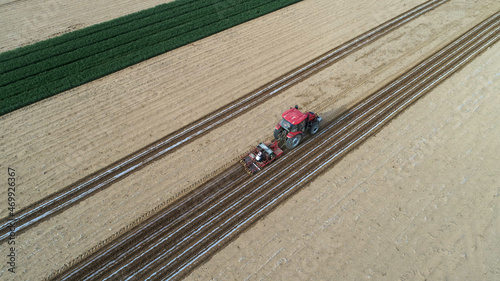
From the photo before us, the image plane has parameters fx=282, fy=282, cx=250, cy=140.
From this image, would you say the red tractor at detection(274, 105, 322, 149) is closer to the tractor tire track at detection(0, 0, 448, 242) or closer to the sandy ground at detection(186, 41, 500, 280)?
the sandy ground at detection(186, 41, 500, 280)

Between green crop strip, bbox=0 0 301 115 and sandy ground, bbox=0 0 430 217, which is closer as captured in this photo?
sandy ground, bbox=0 0 430 217

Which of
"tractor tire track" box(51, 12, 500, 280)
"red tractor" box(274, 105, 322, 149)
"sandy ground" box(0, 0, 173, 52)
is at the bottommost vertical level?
"tractor tire track" box(51, 12, 500, 280)

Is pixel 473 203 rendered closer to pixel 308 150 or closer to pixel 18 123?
pixel 308 150

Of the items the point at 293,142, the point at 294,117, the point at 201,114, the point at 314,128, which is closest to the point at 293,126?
the point at 294,117

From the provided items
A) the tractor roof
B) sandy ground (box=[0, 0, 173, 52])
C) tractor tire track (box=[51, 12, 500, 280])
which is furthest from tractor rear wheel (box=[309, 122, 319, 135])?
sandy ground (box=[0, 0, 173, 52])

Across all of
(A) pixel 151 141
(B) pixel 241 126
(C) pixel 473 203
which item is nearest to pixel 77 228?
(A) pixel 151 141

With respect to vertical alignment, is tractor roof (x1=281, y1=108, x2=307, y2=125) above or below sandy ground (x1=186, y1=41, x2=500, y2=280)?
above

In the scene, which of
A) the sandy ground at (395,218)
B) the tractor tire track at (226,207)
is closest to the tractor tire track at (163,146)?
the tractor tire track at (226,207)
